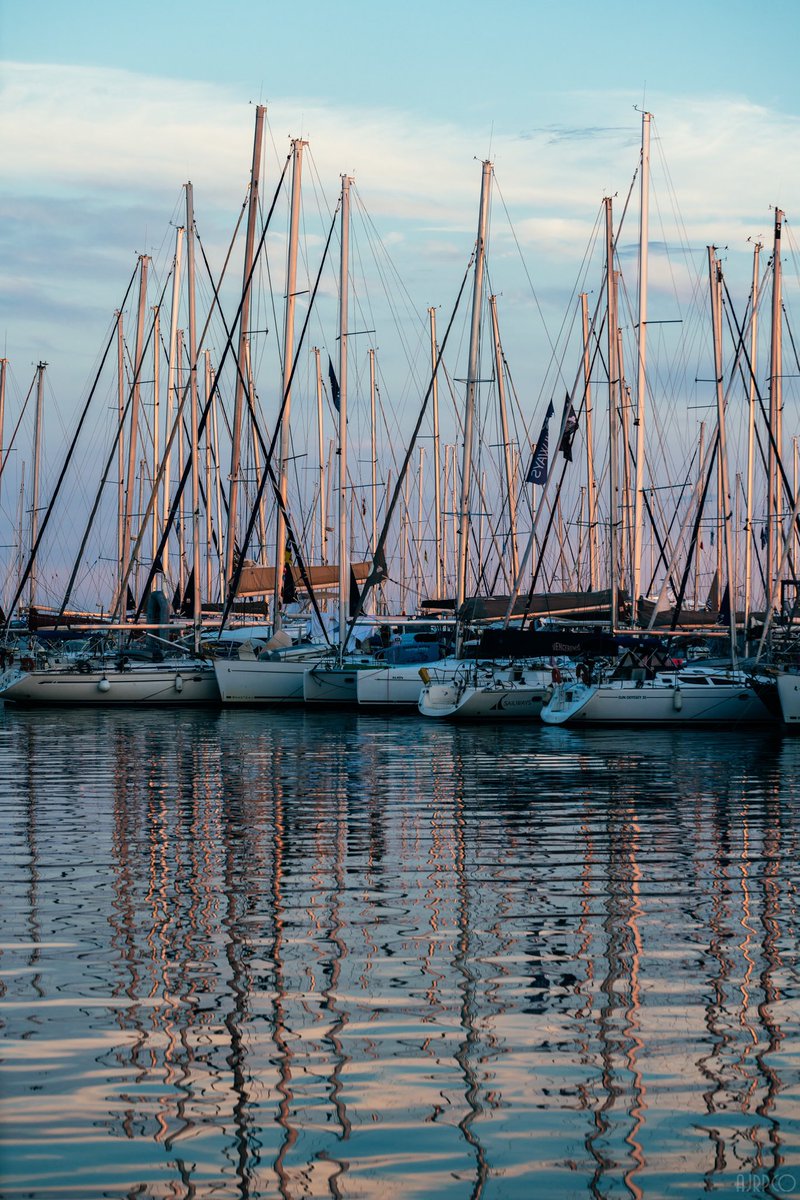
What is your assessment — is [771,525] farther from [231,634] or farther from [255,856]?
[255,856]

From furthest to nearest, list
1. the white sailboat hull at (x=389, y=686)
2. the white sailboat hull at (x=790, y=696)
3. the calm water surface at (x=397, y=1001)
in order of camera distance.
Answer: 1. the white sailboat hull at (x=389, y=686)
2. the white sailboat hull at (x=790, y=696)
3. the calm water surface at (x=397, y=1001)

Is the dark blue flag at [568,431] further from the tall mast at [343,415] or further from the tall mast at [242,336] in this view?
the tall mast at [242,336]

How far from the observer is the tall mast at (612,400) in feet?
148

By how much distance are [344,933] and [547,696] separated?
2993 cm

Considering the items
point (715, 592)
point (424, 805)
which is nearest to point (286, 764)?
point (424, 805)

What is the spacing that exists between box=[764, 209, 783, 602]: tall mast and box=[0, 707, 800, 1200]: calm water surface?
1021 inches


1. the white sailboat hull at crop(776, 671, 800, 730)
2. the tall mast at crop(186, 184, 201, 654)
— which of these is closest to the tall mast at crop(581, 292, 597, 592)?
the tall mast at crop(186, 184, 201, 654)

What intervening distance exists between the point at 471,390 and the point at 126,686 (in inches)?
574

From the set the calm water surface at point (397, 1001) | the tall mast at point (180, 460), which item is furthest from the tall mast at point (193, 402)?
the calm water surface at point (397, 1001)

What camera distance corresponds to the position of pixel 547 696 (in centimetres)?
4253

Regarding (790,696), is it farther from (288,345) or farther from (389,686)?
(288,345)

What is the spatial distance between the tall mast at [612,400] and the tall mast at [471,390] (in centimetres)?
455

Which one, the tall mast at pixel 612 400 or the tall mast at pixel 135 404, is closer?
the tall mast at pixel 612 400

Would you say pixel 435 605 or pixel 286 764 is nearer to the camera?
pixel 286 764
